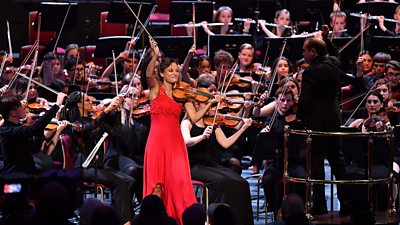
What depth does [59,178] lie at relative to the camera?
494cm

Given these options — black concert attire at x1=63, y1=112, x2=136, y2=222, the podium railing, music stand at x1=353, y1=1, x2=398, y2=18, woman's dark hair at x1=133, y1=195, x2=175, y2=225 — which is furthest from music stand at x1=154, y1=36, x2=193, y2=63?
woman's dark hair at x1=133, y1=195, x2=175, y2=225

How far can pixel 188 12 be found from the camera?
11.5 meters

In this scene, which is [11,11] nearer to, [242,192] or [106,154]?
[106,154]

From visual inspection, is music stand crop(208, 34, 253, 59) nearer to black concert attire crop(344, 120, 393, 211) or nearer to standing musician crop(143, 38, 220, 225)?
black concert attire crop(344, 120, 393, 211)

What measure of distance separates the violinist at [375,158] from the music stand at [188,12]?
367 cm

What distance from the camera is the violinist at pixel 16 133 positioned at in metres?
7.05

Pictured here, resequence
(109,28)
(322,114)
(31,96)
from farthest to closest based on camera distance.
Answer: (109,28)
(31,96)
(322,114)

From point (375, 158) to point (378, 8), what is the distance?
435cm

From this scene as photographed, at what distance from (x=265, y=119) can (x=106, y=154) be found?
1.70m

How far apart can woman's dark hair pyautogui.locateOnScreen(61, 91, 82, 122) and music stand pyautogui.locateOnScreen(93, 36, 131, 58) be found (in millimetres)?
2636

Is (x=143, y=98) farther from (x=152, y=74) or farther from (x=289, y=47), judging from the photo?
(x=289, y=47)

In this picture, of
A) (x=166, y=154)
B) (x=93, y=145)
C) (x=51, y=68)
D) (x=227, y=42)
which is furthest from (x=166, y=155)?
(x=227, y=42)

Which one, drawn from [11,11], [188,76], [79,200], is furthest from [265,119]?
[11,11]

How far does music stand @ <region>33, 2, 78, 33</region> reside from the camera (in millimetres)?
11148
